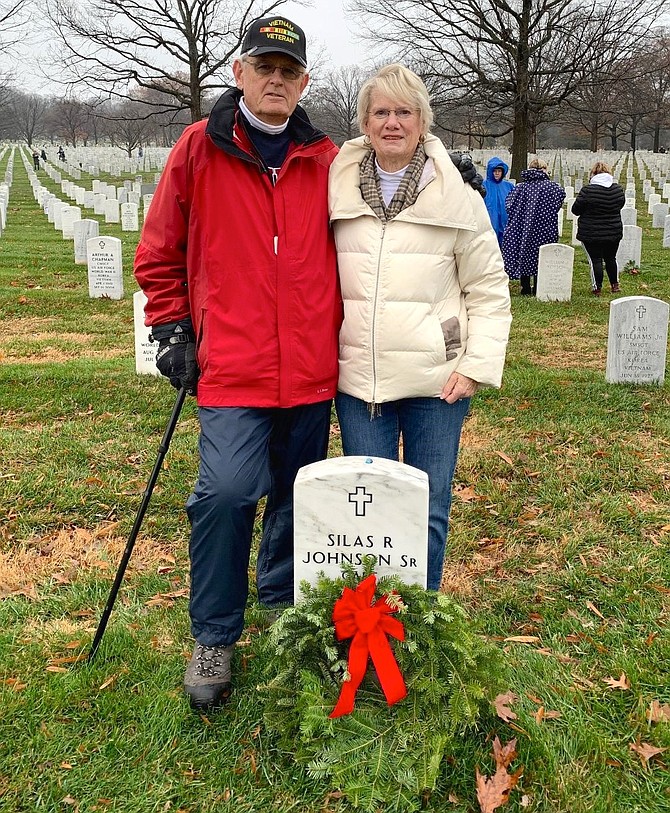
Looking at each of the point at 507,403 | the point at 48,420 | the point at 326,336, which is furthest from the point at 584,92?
the point at 326,336

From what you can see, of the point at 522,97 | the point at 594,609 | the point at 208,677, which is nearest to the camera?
the point at 208,677

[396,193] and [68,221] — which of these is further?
[68,221]

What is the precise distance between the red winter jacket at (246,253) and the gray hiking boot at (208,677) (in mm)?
916

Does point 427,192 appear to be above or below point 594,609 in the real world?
above

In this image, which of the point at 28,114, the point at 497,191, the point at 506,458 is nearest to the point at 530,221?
the point at 497,191

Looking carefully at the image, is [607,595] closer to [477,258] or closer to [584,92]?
[477,258]

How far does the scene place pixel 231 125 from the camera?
2.67 m

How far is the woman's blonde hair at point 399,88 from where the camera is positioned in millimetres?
2682

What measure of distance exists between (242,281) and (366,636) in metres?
1.24

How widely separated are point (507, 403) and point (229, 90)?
14.0 feet

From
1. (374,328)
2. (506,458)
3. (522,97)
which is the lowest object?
(506,458)

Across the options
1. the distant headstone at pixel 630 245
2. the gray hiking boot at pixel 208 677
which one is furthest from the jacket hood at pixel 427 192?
the distant headstone at pixel 630 245

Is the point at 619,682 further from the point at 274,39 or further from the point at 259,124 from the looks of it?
the point at 274,39

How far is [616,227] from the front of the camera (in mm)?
11203
